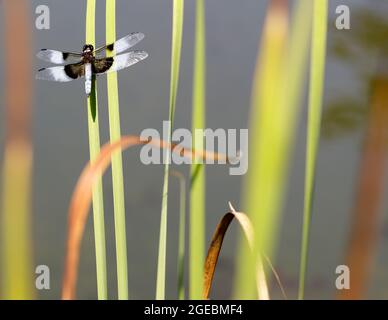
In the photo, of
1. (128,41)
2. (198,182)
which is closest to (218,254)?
(198,182)

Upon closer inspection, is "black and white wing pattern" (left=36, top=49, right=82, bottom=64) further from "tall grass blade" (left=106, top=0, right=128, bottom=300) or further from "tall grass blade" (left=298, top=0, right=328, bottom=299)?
"tall grass blade" (left=298, top=0, right=328, bottom=299)

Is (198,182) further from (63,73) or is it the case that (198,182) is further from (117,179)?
(63,73)

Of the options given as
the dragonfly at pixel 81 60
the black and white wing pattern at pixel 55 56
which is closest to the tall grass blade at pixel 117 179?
the dragonfly at pixel 81 60

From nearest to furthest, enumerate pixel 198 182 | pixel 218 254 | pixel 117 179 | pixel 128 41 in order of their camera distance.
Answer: pixel 198 182
pixel 218 254
pixel 117 179
pixel 128 41

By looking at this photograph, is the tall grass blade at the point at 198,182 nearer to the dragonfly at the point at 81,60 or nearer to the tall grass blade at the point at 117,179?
the tall grass blade at the point at 117,179
